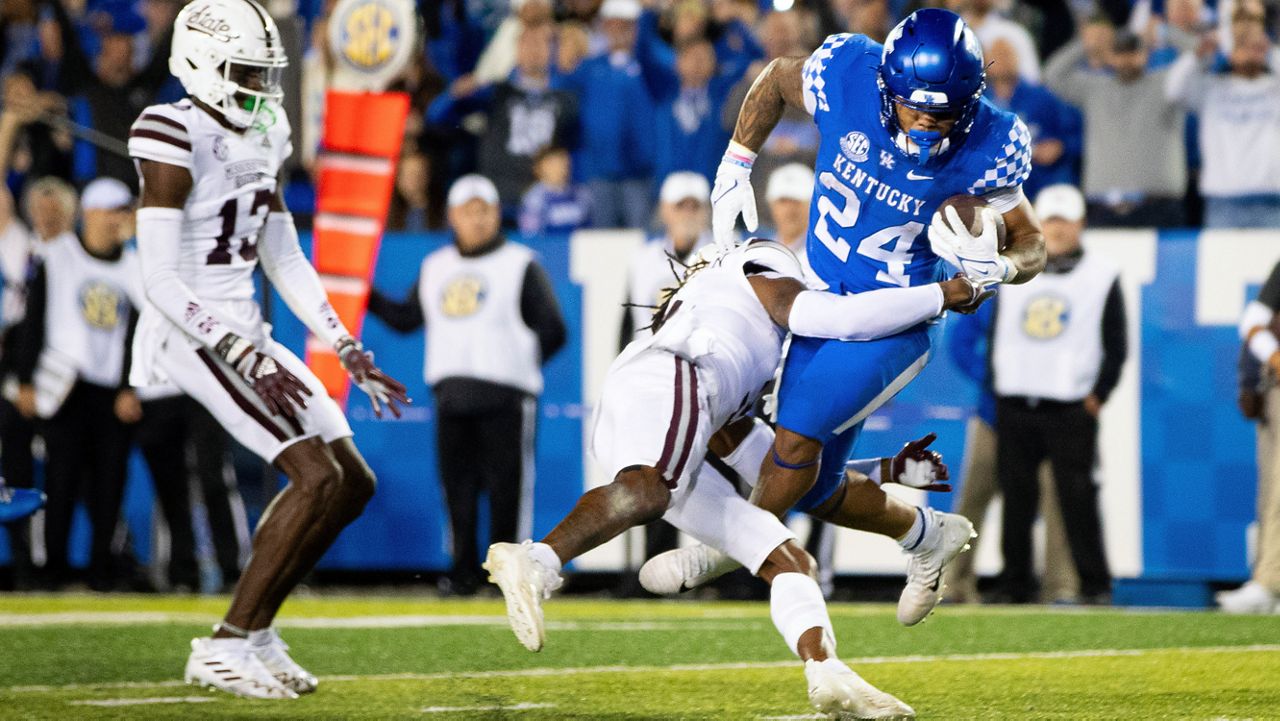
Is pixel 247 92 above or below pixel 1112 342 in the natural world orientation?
above

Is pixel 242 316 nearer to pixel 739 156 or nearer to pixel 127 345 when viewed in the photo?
pixel 739 156

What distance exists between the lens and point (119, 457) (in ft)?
30.8

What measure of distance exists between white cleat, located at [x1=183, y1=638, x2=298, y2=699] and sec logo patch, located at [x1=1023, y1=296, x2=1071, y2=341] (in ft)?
15.2

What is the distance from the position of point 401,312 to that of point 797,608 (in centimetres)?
528

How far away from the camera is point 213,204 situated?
17.7 feet

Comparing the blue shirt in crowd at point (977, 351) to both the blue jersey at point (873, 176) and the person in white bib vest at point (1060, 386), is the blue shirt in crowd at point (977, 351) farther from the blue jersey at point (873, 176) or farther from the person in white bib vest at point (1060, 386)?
the blue jersey at point (873, 176)

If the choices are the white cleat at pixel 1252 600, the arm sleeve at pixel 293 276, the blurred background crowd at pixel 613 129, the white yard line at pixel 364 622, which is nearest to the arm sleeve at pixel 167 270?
the arm sleeve at pixel 293 276

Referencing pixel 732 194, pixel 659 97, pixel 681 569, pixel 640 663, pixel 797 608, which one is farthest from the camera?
pixel 659 97

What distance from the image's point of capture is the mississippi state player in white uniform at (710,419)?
4.30 m

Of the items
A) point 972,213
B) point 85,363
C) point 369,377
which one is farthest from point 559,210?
point 972,213

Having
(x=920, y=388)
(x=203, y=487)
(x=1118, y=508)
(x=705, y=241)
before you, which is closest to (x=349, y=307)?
(x=203, y=487)

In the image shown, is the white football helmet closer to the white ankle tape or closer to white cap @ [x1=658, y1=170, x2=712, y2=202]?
the white ankle tape

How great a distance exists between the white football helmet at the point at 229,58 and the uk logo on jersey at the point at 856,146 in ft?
5.85

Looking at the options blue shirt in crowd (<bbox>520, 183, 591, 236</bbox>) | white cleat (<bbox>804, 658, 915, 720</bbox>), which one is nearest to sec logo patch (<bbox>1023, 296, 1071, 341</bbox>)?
blue shirt in crowd (<bbox>520, 183, 591, 236</bbox>)
